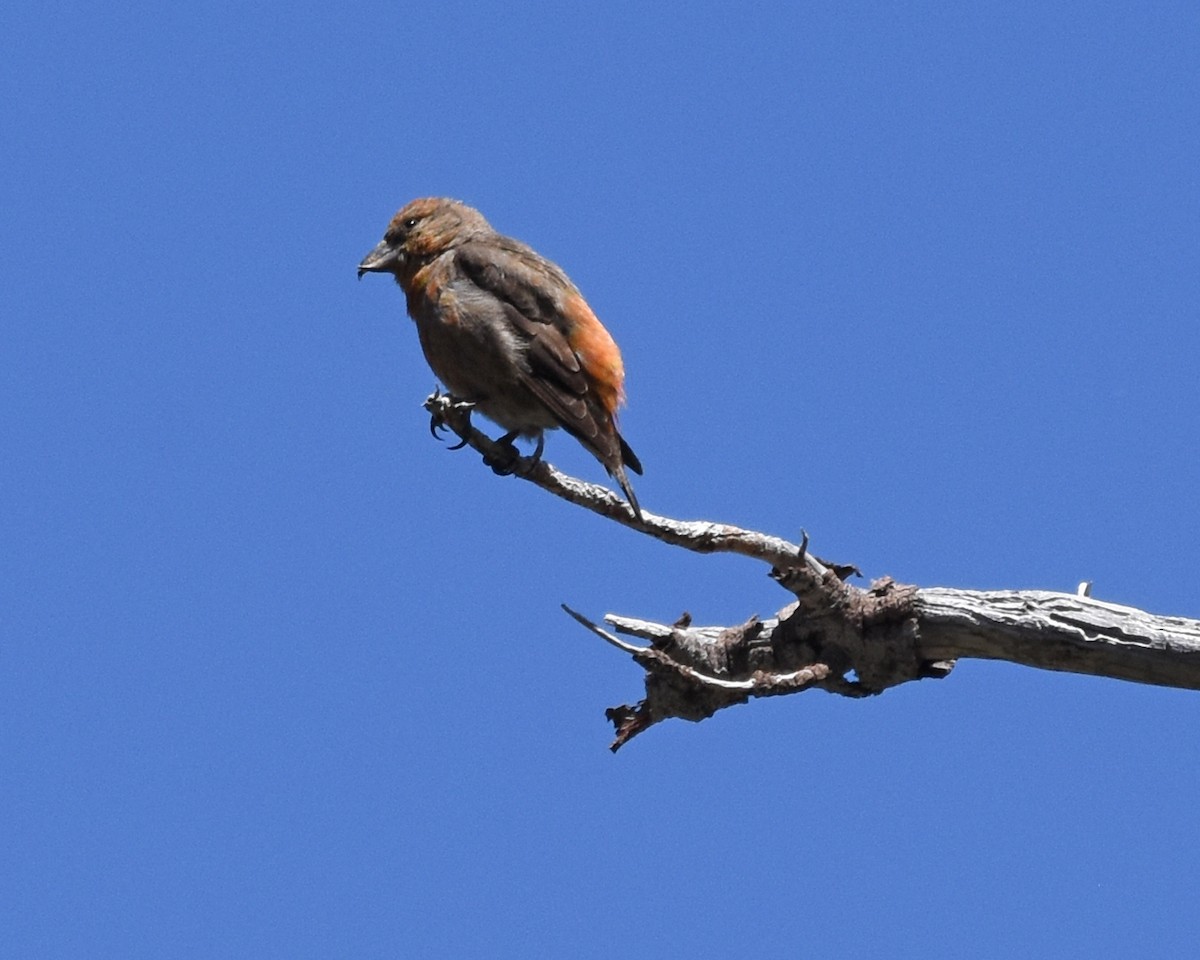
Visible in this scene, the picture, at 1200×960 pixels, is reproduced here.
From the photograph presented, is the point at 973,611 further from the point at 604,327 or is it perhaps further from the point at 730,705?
the point at 604,327

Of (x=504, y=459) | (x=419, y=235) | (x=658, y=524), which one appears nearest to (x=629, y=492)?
(x=658, y=524)

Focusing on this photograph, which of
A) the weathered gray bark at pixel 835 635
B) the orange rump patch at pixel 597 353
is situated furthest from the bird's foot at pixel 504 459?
the orange rump patch at pixel 597 353

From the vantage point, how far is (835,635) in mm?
7230

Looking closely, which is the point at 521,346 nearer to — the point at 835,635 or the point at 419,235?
the point at 419,235

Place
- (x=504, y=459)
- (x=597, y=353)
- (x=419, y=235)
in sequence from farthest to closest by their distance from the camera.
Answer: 1. (x=419, y=235)
2. (x=597, y=353)
3. (x=504, y=459)

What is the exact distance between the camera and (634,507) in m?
6.72

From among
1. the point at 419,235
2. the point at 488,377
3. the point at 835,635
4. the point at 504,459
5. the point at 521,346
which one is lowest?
the point at 835,635

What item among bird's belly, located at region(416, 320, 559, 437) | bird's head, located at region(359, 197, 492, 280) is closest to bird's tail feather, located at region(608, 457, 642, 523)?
bird's belly, located at region(416, 320, 559, 437)

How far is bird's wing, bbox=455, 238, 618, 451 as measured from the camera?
24.7ft

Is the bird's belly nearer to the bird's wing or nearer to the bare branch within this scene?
the bird's wing

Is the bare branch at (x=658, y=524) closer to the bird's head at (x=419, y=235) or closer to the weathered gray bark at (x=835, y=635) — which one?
the weathered gray bark at (x=835, y=635)

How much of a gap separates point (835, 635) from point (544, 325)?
7.02ft

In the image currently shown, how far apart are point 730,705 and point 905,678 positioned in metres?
0.83

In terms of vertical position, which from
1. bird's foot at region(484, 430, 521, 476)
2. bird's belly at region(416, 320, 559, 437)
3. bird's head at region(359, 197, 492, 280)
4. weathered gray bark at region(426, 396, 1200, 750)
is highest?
bird's head at region(359, 197, 492, 280)
